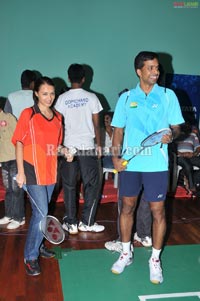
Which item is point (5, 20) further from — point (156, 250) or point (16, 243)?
point (156, 250)

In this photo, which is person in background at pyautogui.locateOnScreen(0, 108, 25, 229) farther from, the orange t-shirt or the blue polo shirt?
the blue polo shirt

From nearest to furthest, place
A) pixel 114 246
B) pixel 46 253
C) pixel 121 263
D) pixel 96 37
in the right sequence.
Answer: pixel 121 263, pixel 46 253, pixel 114 246, pixel 96 37

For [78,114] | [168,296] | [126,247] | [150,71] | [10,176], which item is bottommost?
[168,296]

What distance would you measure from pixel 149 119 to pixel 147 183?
1.47ft

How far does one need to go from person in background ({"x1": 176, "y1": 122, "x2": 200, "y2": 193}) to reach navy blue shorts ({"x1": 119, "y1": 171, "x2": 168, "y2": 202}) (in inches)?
86.7

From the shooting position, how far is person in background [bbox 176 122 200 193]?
477 centimetres

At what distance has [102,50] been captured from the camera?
5.29 m

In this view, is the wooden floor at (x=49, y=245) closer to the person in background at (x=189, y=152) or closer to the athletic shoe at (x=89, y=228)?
the athletic shoe at (x=89, y=228)

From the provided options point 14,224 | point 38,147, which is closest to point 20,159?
point 38,147

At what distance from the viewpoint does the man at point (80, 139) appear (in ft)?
11.1

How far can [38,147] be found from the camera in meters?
2.64

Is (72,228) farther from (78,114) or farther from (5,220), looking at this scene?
(78,114)

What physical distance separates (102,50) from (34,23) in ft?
3.25

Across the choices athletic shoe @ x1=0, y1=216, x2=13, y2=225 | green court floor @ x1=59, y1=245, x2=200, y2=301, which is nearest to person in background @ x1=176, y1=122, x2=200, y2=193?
green court floor @ x1=59, y1=245, x2=200, y2=301
